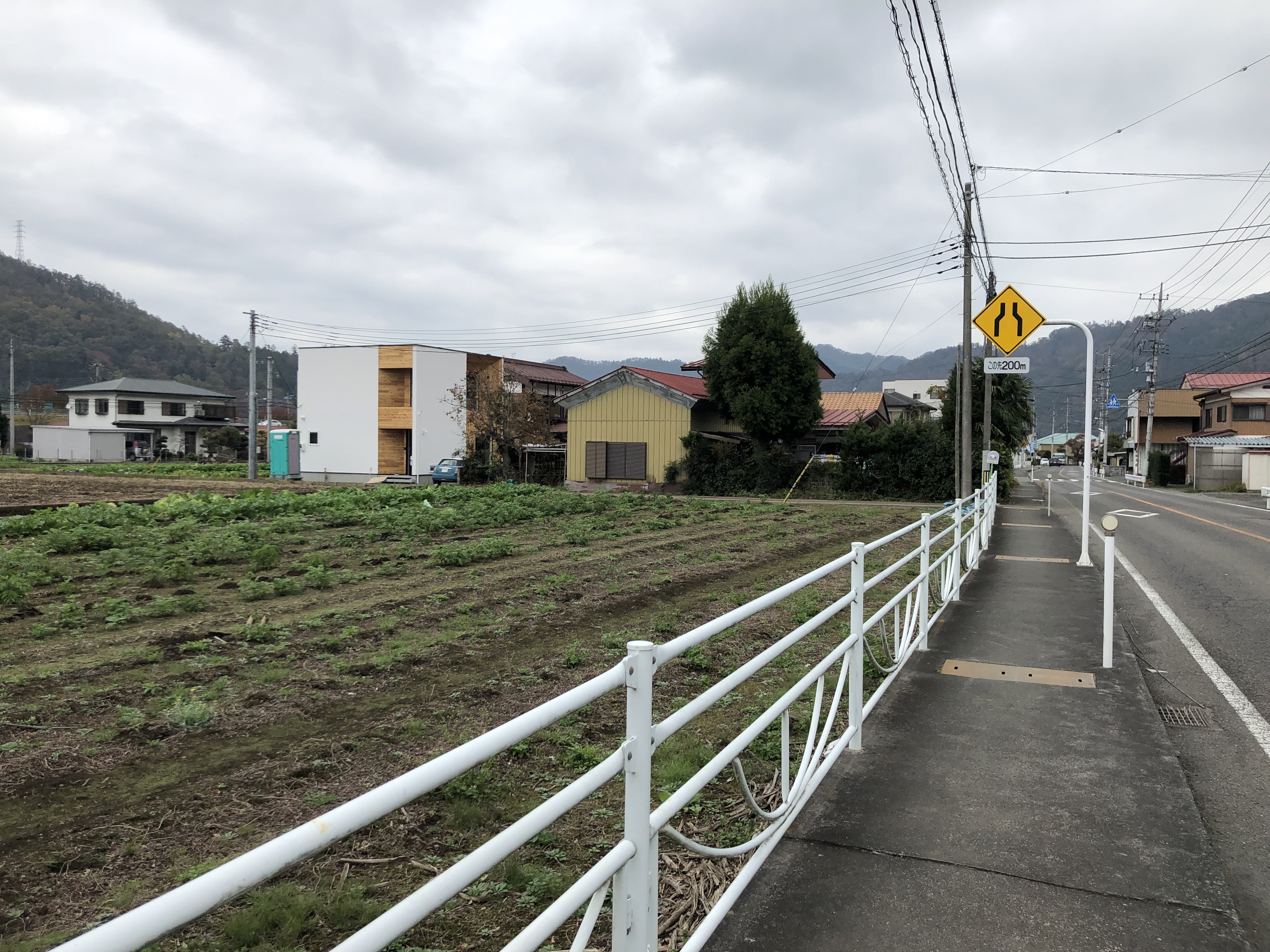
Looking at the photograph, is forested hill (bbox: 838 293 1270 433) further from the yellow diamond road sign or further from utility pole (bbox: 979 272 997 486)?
the yellow diamond road sign

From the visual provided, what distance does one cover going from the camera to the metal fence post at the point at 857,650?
4602mm

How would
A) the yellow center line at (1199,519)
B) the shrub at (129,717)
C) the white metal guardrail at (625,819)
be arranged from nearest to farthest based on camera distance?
the white metal guardrail at (625,819) < the shrub at (129,717) < the yellow center line at (1199,519)

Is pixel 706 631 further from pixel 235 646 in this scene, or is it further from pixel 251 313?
pixel 251 313

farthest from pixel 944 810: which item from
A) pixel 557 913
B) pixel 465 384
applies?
pixel 465 384

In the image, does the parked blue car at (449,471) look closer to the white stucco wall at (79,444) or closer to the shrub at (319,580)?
the shrub at (319,580)

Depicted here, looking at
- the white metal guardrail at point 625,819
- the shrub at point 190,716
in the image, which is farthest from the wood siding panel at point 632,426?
the white metal guardrail at point 625,819

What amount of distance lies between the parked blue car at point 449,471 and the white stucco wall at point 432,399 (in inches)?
114

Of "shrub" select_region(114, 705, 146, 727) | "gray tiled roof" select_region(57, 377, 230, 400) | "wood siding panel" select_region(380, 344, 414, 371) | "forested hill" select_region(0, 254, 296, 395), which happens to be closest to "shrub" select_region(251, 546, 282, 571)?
"shrub" select_region(114, 705, 146, 727)

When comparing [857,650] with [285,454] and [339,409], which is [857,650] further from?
[285,454]

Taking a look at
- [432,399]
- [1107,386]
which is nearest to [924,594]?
[432,399]

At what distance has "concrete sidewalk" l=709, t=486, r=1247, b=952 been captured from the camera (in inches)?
115

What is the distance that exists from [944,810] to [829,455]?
108 ft

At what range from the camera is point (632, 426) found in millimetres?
36469

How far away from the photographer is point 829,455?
3584cm
